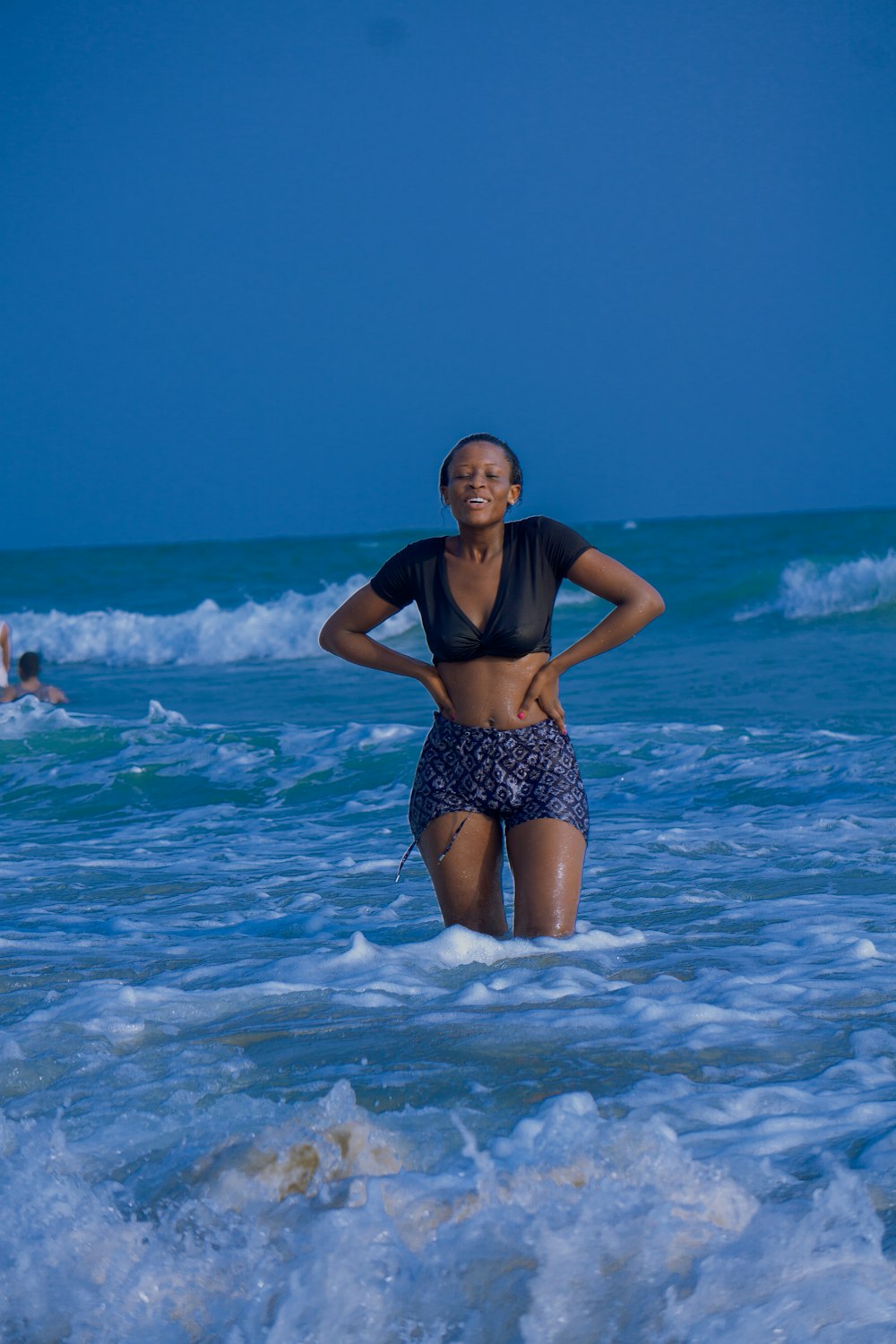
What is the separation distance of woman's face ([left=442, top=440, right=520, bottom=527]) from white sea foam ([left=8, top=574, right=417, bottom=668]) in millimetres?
18943

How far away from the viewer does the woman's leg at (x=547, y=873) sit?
14.6 feet

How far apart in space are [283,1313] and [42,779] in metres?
8.96

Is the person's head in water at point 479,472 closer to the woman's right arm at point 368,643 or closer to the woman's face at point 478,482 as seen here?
the woman's face at point 478,482

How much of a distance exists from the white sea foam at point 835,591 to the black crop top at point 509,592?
66.5 feet

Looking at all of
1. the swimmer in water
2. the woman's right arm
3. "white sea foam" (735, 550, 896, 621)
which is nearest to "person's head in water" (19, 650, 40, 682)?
the swimmer in water

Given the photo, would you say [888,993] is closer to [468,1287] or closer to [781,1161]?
[781,1161]

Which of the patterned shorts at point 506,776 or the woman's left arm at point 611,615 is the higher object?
the woman's left arm at point 611,615

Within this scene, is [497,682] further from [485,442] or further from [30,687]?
[30,687]

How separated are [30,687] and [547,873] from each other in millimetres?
12244

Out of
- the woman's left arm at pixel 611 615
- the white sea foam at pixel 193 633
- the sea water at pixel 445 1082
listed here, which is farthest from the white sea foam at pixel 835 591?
the woman's left arm at pixel 611 615

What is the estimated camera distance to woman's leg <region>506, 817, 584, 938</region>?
4.44m

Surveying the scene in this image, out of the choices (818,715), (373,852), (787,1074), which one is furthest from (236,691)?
(787,1074)

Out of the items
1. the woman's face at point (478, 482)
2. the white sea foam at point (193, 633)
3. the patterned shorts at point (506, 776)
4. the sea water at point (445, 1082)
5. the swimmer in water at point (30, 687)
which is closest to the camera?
the sea water at point (445, 1082)

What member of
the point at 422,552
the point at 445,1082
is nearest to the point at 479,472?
the point at 422,552
